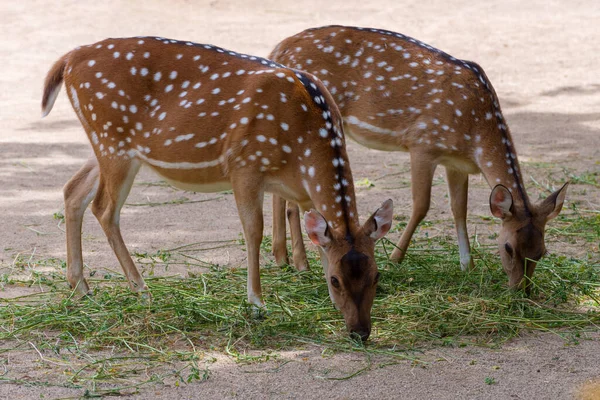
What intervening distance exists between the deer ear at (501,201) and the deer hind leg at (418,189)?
2.83 feet

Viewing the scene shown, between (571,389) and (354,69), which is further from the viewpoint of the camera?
(354,69)

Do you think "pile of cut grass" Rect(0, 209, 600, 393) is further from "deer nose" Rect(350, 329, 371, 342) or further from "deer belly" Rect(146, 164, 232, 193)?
"deer belly" Rect(146, 164, 232, 193)

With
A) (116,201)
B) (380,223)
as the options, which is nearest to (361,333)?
(380,223)

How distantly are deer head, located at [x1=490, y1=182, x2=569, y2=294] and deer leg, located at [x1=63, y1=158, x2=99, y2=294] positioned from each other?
278 cm

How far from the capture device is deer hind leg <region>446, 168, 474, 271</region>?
6.89 metres

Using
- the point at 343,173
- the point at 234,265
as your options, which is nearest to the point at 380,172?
the point at 234,265

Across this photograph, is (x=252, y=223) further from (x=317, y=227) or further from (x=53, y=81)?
(x=53, y=81)

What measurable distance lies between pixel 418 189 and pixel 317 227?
1899 mm

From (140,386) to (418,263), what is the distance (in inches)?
110

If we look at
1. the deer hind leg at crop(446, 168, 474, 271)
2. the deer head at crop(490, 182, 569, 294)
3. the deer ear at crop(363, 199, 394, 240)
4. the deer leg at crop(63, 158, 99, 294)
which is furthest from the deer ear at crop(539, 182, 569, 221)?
the deer leg at crop(63, 158, 99, 294)

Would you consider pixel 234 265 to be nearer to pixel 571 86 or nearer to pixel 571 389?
pixel 571 389

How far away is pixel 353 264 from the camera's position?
5148mm

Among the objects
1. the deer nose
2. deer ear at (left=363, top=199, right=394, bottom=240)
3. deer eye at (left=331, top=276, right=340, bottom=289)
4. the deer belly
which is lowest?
the deer nose

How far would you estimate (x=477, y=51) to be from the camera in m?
15.9
